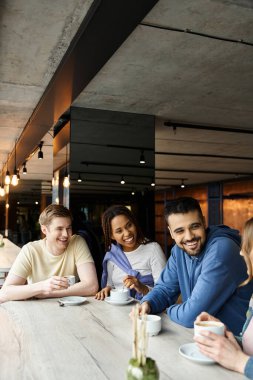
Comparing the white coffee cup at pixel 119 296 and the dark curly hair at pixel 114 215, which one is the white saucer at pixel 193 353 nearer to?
the white coffee cup at pixel 119 296

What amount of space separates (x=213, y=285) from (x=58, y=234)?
1357 millimetres

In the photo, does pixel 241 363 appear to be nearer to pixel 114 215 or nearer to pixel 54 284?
pixel 54 284

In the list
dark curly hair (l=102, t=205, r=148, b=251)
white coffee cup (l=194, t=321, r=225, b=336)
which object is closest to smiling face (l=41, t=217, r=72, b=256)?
dark curly hair (l=102, t=205, r=148, b=251)

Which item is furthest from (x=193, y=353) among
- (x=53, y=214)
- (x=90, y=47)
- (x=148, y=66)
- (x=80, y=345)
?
(x=148, y=66)

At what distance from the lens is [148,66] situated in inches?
143

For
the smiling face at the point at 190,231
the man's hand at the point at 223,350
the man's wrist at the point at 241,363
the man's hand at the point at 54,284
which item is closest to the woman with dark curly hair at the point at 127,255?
the man's hand at the point at 54,284

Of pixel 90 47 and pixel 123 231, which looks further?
pixel 123 231

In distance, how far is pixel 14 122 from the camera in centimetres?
602

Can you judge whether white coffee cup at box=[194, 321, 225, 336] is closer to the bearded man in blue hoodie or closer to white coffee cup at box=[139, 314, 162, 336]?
white coffee cup at box=[139, 314, 162, 336]

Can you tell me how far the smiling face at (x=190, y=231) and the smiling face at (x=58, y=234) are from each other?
100 cm

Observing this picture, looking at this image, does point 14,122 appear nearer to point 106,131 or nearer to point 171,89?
point 106,131

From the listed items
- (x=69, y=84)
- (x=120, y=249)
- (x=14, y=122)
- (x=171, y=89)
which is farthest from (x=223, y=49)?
(x=14, y=122)

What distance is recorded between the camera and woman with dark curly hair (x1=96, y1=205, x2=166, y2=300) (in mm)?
3293

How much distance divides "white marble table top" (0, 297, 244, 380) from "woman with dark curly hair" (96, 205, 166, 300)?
3.10 feet
